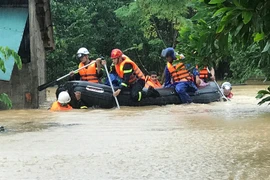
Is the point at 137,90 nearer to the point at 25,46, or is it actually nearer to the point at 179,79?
the point at 179,79

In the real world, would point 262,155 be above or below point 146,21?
below

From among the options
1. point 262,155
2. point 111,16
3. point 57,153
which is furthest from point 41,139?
point 111,16

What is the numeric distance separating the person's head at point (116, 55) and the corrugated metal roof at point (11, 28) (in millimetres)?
2282

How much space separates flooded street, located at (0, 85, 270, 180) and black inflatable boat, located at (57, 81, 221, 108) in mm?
2621

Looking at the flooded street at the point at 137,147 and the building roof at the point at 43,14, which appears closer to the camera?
the flooded street at the point at 137,147

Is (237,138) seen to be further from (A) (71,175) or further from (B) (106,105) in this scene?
(B) (106,105)

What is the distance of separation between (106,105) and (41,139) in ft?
20.3

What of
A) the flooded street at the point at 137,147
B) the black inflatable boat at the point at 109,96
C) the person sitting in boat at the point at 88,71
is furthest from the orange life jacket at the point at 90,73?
the flooded street at the point at 137,147

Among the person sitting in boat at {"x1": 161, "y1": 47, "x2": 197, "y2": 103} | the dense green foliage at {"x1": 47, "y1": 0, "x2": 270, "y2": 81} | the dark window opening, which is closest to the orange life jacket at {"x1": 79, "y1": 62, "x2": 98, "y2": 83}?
the dark window opening

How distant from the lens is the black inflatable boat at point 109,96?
13.1m

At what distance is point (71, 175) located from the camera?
15.7 feet

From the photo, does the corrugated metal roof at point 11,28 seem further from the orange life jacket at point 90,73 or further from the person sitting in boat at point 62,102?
the orange life jacket at point 90,73

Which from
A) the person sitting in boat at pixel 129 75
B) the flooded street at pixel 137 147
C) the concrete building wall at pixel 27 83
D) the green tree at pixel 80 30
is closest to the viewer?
the flooded street at pixel 137 147

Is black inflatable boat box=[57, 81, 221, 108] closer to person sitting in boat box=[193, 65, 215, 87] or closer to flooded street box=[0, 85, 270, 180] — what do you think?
Answer: person sitting in boat box=[193, 65, 215, 87]
